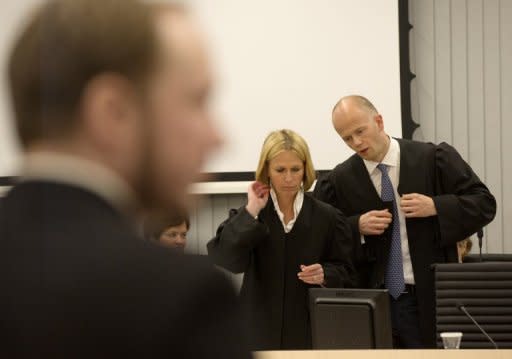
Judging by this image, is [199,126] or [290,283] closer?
[199,126]

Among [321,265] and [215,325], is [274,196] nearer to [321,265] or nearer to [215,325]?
[321,265]

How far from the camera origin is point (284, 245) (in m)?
4.05

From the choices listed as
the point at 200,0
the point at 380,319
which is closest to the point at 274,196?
the point at 380,319

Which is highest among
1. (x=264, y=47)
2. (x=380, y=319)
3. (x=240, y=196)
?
(x=264, y=47)

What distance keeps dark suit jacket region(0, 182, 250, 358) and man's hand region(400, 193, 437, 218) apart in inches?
143

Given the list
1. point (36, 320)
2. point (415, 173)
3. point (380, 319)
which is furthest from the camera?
point (415, 173)

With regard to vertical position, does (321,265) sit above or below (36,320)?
below

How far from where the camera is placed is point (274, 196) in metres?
4.16

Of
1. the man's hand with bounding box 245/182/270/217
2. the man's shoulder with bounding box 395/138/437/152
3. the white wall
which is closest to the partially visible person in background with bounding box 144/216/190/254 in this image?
the man's hand with bounding box 245/182/270/217

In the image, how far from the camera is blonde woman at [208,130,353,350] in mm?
3963

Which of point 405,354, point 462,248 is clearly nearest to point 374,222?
point 462,248

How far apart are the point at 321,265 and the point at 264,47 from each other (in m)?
2.11

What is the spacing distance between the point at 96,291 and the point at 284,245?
3.57 m

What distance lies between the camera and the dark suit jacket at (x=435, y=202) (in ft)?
13.7
